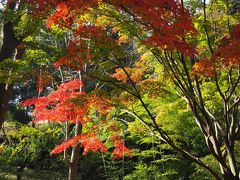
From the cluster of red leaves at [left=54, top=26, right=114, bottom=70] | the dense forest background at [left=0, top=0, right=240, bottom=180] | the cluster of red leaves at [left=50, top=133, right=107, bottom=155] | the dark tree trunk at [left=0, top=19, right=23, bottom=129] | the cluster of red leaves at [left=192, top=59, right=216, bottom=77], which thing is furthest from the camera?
the cluster of red leaves at [left=50, top=133, right=107, bottom=155]

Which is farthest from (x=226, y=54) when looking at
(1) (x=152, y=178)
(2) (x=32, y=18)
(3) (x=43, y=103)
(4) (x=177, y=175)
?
(4) (x=177, y=175)

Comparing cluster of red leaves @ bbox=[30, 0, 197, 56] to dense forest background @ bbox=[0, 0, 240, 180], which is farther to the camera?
dense forest background @ bbox=[0, 0, 240, 180]

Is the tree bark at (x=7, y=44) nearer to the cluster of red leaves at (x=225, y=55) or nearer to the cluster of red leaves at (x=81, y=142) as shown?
the cluster of red leaves at (x=81, y=142)

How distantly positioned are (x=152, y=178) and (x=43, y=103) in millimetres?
4789

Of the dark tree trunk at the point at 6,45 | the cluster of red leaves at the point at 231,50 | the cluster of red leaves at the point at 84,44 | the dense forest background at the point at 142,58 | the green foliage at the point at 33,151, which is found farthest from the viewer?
the green foliage at the point at 33,151

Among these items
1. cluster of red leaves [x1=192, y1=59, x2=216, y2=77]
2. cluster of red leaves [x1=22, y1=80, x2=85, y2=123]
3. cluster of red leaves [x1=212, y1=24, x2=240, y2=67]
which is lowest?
cluster of red leaves [x1=22, y1=80, x2=85, y2=123]

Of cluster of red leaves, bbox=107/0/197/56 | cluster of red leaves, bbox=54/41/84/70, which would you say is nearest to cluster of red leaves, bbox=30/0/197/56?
cluster of red leaves, bbox=107/0/197/56

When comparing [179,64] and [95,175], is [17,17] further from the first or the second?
[95,175]

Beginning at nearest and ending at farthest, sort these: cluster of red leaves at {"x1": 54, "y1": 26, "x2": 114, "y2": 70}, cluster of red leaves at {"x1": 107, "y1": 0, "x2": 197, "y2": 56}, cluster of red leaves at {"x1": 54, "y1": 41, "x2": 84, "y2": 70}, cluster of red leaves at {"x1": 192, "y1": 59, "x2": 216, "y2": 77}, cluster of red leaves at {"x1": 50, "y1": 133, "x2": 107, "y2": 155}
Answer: cluster of red leaves at {"x1": 107, "y1": 0, "x2": 197, "y2": 56}
cluster of red leaves at {"x1": 54, "y1": 26, "x2": 114, "y2": 70}
cluster of red leaves at {"x1": 192, "y1": 59, "x2": 216, "y2": 77}
cluster of red leaves at {"x1": 54, "y1": 41, "x2": 84, "y2": 70}
cluster of red leaves at {"x1": 50, "y1": 133, "x2": 107, "y2": 155}

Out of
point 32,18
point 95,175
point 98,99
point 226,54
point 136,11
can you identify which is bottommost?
point 95,175

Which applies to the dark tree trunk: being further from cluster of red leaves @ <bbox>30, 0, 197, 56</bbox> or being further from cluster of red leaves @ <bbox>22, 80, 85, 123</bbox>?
cluster of red leaves @ <bbox>30, 0, 197, 56</bbox>

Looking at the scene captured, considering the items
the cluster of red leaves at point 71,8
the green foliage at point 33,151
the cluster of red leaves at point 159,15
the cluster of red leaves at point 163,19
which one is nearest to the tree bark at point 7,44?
→ the cluster of red leaves at point 71,8

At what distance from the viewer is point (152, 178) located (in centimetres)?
1116

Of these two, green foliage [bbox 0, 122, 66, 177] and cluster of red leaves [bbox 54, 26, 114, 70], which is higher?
cluster of red leaves [bbox 54, 26, 114, 70]
